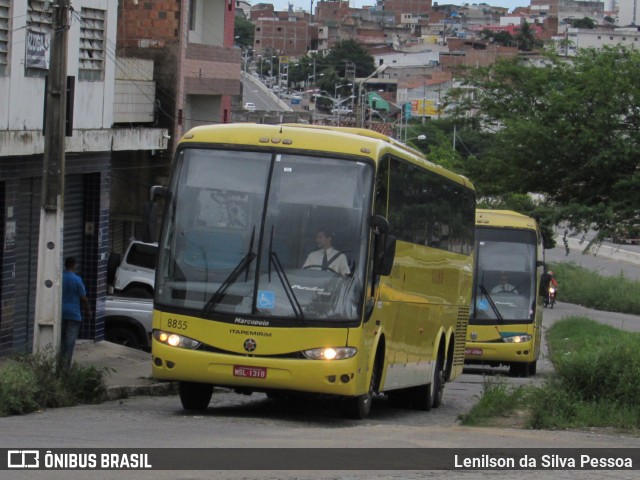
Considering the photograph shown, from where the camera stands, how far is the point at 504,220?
2739 centimetres

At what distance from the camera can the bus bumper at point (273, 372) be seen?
45.0 feet

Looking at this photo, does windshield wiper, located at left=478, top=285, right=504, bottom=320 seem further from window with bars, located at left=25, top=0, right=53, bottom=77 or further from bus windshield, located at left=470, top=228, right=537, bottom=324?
window with bars, located at left=25, top=0, right=53, bottom=77

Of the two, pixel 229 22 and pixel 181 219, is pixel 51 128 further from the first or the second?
pixel 229 22

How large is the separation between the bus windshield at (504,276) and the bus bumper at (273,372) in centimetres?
1333

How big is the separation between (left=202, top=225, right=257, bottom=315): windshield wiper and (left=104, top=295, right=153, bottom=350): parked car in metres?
10.1

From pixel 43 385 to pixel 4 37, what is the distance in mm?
6300

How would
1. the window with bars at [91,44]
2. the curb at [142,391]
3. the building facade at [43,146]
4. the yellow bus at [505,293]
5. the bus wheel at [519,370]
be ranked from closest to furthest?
the curb at [142,391] → the building facade at [43,146] → the window with bars at [91,44] → the yellow bus at [505,293] → the bus wheel at [519,370]

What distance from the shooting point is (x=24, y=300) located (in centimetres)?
2056

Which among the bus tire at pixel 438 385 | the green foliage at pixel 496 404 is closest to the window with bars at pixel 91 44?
the bus tire at pixel 438 385

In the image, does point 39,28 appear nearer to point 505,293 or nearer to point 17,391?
point 17,391

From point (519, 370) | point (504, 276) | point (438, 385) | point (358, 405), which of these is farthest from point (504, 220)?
point (358, 405)

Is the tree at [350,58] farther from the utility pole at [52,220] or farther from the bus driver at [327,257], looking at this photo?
the bus driver at [327,257]

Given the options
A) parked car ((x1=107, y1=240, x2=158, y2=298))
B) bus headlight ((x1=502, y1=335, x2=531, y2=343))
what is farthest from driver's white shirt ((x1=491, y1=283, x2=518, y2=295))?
parked car ((x1=107, y1=240, x2=158, y2=298))

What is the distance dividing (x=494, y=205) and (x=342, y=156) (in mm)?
32704
